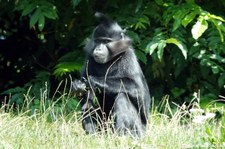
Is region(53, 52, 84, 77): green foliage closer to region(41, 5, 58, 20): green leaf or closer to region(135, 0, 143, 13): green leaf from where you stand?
region(41, 5, 58, 20): green leaf

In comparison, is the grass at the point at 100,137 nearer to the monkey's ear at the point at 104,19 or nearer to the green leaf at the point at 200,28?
the green leaf at the point at 200,28

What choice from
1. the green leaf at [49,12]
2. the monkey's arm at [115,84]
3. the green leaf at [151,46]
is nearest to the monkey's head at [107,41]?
the monkey's arm at [115,84]

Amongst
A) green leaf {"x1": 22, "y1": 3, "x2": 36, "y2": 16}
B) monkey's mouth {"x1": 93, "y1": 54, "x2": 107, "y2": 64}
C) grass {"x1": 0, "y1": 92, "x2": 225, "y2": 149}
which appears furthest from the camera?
green leaf {"x1": 22, "y1": 3, "x2": 36, "y2": 16}

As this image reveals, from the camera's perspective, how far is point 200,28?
6965 mm

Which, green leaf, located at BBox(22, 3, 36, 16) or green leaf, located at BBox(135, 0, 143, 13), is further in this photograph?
green leaf, located at BBox(135, 0, 143, 13)

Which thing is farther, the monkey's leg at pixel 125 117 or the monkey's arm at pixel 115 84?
the monkey's arm at pixel 115 84

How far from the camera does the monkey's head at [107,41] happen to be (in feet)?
22.7

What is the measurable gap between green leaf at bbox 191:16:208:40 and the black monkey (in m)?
0.66

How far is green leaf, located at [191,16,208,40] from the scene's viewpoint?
6930 millimetres

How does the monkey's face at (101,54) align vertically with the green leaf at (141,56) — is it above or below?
above

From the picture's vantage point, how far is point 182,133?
5.96 metres

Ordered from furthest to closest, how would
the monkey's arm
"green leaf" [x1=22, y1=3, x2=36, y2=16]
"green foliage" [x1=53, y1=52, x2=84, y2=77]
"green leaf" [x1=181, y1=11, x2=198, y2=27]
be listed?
"green foliage" [x1=53, y1=52, x2=84, y2=77] < "green leaf" [x1=22, y1=3, x2=36, y2=16] < "green leaf" [x1=181, y1=11, x2=198, y2=27] < the monkey's arm

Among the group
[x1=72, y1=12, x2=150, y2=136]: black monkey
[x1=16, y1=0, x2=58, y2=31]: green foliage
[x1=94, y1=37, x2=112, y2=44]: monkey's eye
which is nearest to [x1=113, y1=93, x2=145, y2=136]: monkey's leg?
[x1=72, y1=12, x2=150, y2=136]: black monkey

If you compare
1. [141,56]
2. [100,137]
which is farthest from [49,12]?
[100,137]
